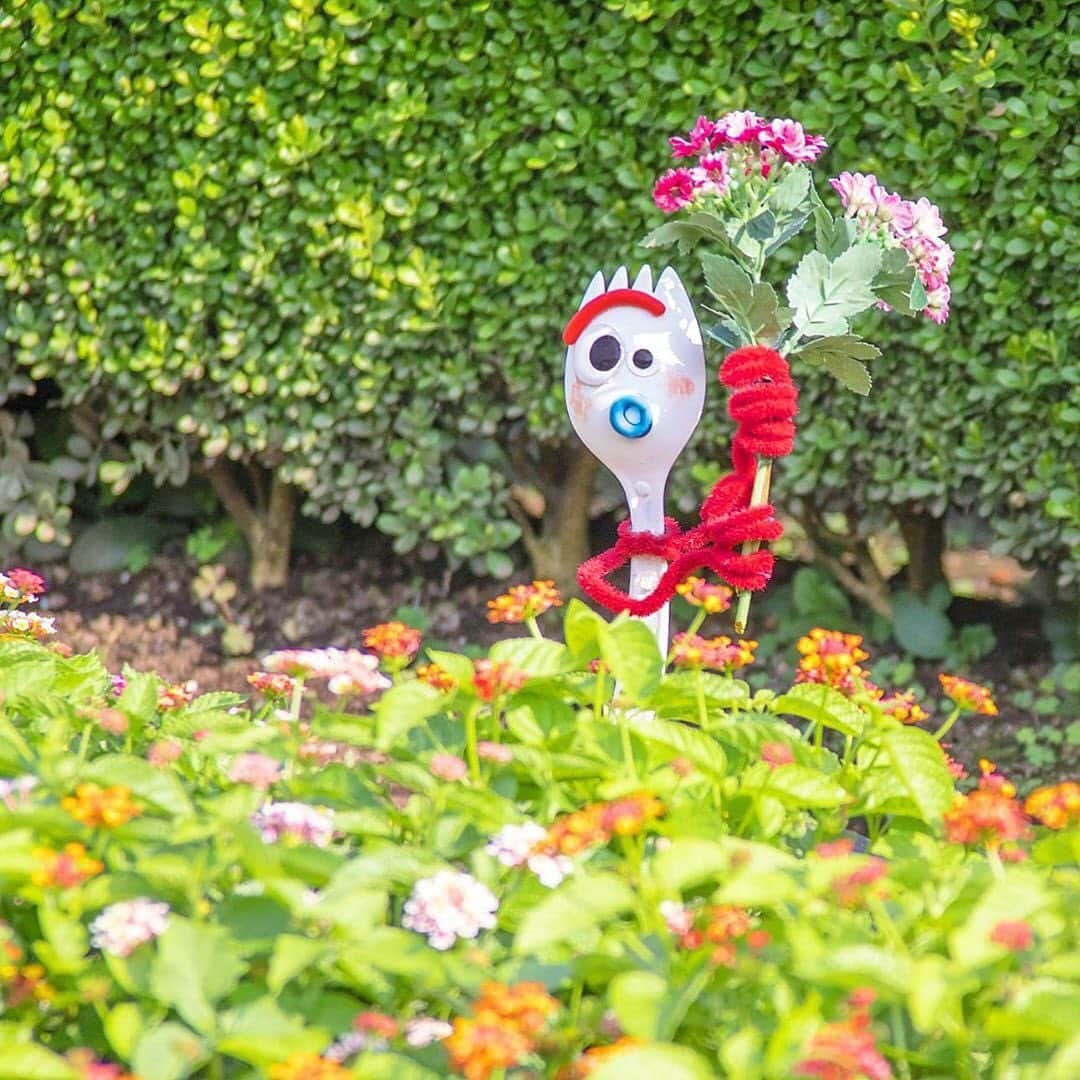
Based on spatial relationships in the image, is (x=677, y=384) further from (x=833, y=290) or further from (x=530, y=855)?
(x=530, y=855)

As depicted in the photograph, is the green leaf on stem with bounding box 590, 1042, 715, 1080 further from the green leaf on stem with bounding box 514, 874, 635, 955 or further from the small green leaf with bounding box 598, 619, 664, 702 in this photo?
the small green leaf with bounding box 598, 619, 664, 702

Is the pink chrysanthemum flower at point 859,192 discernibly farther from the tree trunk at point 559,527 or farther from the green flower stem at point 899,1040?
the tree trunk at point 559,527

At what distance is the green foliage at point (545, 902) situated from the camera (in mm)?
1262

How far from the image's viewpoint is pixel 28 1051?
1.24 meters

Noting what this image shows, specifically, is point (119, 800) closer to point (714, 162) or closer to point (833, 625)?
point (714, 162)

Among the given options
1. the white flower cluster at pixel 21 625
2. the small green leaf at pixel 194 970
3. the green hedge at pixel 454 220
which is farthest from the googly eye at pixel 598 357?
the green hedge at pixel 454 220

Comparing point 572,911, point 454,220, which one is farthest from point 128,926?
point 454,220

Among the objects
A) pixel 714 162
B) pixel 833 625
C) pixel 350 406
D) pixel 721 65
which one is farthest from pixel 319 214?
pixel 714 162

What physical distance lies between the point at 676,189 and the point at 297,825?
1.21 metres

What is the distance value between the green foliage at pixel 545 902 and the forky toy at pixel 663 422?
0.50 metres

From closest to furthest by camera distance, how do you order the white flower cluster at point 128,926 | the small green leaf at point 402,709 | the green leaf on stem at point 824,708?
the white flower cluster at point 128,926, the small green leaf at point 402,709, the green leaf on stem at point 824,708

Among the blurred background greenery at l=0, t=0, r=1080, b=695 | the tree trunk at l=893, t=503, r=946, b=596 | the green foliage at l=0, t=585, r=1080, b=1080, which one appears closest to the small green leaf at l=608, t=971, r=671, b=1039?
the green foliage at l=0, t=585, r=1080, b=1080

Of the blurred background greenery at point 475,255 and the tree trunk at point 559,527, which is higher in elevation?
the blurred background greenery at point 475,255

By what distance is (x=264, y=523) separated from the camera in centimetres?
485
